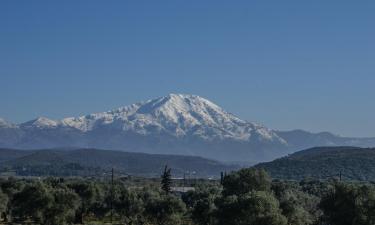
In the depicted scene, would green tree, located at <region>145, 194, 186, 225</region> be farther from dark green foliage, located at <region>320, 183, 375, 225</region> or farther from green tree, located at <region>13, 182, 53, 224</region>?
dark green foliage, located at <region>320, 183, 375, 225</region>

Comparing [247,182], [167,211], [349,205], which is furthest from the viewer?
[247,182]

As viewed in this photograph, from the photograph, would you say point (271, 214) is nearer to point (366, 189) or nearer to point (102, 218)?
point (366, 189)

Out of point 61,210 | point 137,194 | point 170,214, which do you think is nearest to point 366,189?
point 170,214

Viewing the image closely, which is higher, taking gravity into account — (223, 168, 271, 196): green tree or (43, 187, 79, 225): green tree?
(223, 168, 271, 196): green tree

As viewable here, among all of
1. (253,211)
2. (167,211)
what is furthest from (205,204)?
(253,211)

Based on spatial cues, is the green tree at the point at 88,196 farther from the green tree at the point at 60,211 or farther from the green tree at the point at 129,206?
the green tree at the point at 60,211

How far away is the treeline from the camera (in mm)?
74000

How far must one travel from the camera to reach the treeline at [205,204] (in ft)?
243

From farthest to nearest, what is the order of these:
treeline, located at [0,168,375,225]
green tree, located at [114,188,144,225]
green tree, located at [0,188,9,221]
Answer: green tree, located at [114,188,144,225]
green tree, located at [0,188,9,221]
treeline, located at [0,168,375,225]

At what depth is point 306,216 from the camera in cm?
8369

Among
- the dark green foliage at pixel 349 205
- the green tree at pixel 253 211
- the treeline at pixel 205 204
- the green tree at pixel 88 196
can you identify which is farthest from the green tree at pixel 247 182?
the green tree at pixel 88 196

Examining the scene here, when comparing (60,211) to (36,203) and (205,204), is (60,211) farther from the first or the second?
(205,204)

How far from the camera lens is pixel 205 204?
323ft

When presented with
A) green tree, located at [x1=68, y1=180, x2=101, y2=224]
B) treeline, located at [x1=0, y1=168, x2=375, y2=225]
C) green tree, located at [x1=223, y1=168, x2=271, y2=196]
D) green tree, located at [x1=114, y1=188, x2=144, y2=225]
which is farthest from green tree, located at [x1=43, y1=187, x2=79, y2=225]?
green tree, located at [x1=223, y1=168, x2=271, y2=196]
